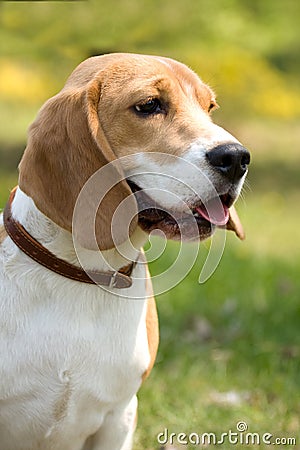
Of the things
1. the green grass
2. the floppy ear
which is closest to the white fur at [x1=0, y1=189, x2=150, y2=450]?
the floppy ear

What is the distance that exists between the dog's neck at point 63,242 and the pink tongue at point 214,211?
0.24 m

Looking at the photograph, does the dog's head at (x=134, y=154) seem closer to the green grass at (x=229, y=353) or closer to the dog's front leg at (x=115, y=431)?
the dog's front leg at (x=115, y=431)

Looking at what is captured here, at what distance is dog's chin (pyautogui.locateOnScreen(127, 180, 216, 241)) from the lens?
3037mm

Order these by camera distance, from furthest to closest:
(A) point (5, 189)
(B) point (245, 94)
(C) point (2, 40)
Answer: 1. (B) point (245, 94)
2. (C) point (2, 40)
3. (A) point (5, 189)

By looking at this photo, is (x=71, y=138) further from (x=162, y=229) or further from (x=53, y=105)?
(x=162, y=229)

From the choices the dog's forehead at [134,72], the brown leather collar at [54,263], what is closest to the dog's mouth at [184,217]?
the brown leather collar at [54,263]

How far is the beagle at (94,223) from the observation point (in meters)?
2.99

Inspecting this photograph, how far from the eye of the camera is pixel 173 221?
3053 mm

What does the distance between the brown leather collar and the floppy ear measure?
140mm

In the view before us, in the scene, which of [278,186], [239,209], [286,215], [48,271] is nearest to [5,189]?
[239,209]

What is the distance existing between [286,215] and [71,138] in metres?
7.42

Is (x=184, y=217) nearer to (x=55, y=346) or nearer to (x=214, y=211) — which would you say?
(x=214, y=211)

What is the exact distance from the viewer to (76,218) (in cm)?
301

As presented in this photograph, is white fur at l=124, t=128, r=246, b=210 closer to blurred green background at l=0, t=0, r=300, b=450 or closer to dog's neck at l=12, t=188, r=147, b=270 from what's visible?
dog's neck at l=12, t=188, r=147, b=270
